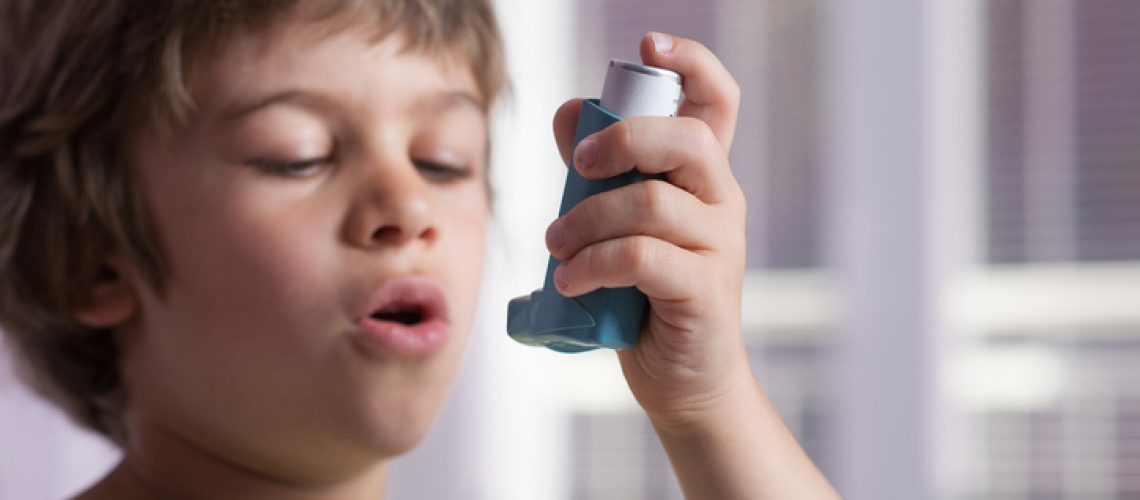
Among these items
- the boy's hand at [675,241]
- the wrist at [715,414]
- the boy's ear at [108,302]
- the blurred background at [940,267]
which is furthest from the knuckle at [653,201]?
the blurred background at [940,267]

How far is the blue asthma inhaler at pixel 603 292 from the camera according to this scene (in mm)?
527

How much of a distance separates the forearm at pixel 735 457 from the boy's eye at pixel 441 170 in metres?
0.23

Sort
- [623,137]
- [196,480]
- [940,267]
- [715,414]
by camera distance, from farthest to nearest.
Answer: [940,267]
[196,480]
[715,414]
[623,137]

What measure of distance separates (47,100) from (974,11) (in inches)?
51.5

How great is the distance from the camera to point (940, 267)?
5.16 feet

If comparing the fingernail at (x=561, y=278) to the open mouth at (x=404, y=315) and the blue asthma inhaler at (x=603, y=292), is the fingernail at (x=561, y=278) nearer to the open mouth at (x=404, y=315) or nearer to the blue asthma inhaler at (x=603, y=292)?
the blue asthma inhaler at (x=603, y=292)

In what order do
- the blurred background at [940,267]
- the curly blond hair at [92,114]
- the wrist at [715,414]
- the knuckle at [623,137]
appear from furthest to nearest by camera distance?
the blurred background at [940,267] < the curly blond hair at [92,114] < the wrist at [715,414] < the knuckle at [623,137]

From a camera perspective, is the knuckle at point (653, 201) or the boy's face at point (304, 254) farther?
the boy's face at point (304, 254)

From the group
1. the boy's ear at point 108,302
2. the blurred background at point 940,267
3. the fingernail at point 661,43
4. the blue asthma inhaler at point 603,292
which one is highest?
the fingernail at point 661,43

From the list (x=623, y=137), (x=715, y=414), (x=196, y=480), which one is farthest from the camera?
(x=196, y=480)

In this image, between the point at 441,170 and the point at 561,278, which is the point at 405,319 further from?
the point at 561,278

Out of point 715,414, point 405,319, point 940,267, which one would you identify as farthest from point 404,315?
point 940,267

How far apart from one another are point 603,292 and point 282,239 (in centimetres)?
24

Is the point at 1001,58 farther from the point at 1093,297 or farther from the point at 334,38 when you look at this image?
the point at 334,38
